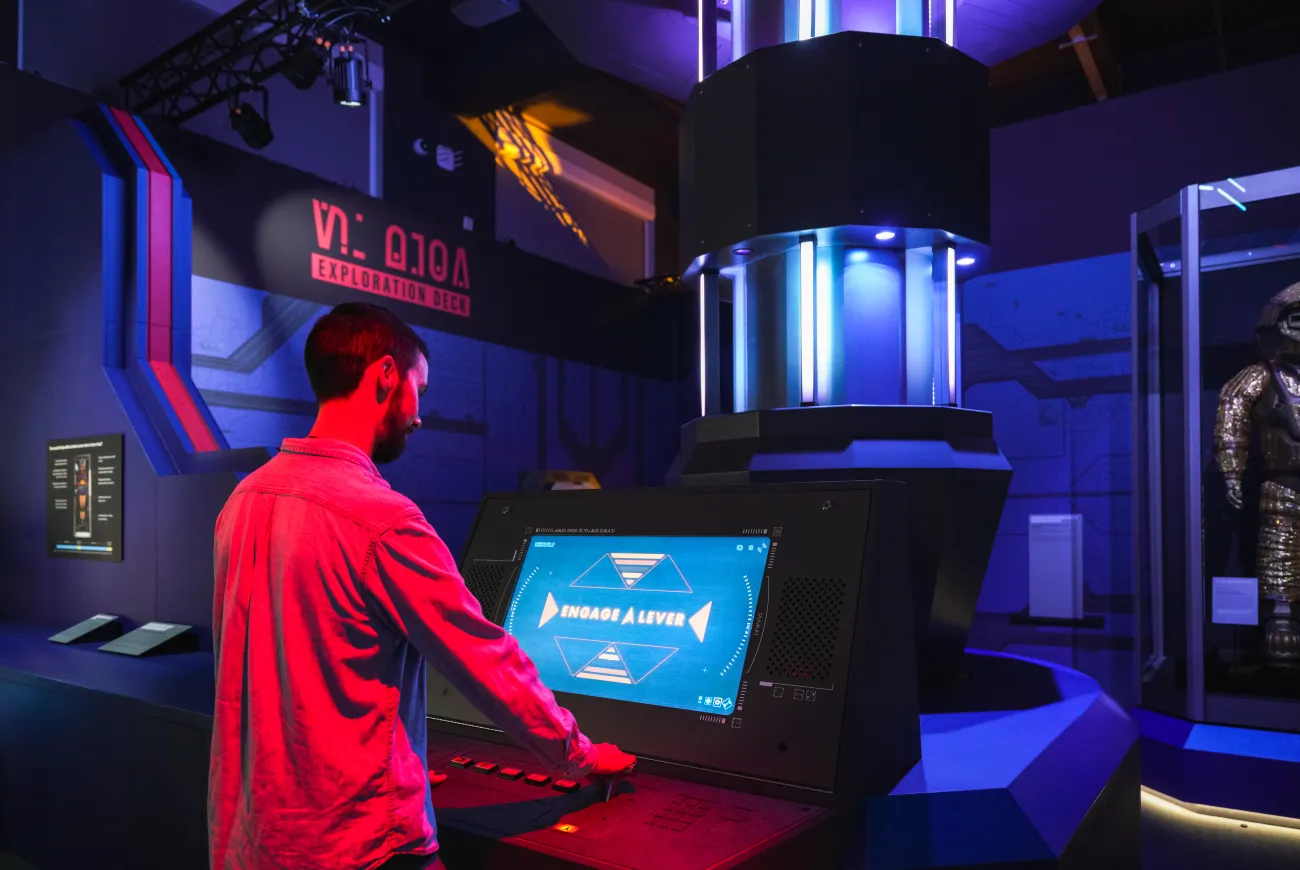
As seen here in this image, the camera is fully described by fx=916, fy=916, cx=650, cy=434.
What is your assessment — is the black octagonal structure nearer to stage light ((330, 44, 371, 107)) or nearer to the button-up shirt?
the button-up shirt

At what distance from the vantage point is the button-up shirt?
108cm

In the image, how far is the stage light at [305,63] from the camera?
579cm

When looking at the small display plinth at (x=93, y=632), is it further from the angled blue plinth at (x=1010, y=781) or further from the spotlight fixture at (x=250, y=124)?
the spotlight fixture at (x=250, y=124)

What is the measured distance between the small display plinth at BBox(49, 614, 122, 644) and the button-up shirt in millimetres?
2815

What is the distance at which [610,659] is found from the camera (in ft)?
4.59

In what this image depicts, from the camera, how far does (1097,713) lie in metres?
1.58

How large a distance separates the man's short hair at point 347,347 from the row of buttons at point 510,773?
0.56 meters

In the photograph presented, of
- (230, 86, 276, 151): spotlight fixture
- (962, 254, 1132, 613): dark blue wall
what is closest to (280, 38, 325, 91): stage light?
(230, 86, 276, 151): spotlight fixture

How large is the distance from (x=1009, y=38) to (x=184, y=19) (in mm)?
5547

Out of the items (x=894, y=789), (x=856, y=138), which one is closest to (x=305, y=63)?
(x=856, y=138)

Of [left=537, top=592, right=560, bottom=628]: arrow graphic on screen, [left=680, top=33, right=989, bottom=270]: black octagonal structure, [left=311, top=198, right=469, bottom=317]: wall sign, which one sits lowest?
[left=537, top=592, right=560, bottom=628]: arrow graphic on screen

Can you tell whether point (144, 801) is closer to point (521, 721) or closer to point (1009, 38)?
point (521, 721)

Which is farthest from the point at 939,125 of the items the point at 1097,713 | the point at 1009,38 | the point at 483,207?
the point at 483,207

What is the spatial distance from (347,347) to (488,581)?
582 mm
